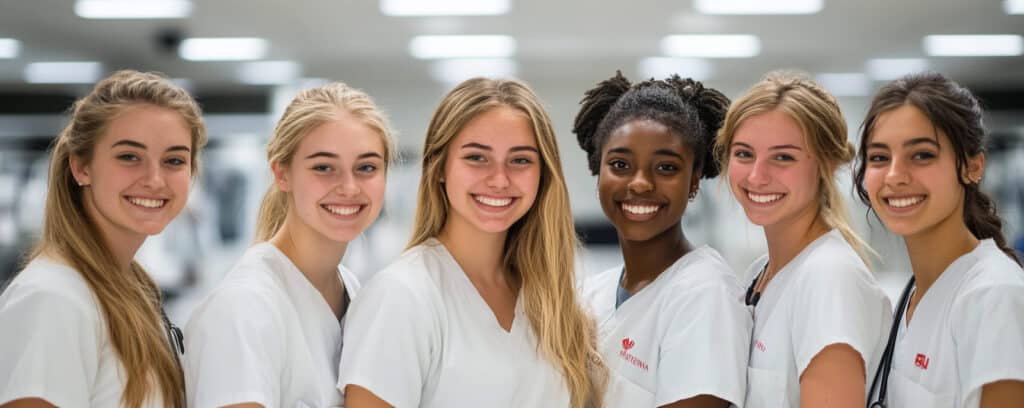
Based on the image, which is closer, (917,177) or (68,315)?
(68,315)

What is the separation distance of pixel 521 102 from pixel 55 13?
691cm

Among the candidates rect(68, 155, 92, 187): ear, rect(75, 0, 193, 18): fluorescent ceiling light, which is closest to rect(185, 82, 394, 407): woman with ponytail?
rect(68, 155, 92, 187): ear

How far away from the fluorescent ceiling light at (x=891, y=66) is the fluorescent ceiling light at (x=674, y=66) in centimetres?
174

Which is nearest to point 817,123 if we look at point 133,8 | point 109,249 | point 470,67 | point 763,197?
point 763,197

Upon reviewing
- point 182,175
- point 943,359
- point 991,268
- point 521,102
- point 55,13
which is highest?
point 55,13

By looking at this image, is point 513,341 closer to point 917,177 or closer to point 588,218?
point 917,177

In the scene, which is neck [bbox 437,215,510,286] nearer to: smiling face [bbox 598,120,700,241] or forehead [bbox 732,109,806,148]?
smiling face [bbox 598,120,700,241]

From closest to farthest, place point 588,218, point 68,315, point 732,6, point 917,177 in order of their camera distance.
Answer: point 68,315 < point 917,177 < point 732,6 < point 588,218

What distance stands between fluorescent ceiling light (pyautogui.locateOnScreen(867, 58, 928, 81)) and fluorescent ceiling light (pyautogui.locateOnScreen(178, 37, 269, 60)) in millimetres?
6304

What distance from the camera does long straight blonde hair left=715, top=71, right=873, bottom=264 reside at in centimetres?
224

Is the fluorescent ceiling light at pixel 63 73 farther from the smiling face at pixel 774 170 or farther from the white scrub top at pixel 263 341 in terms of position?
the smiling face at pixel 774 170

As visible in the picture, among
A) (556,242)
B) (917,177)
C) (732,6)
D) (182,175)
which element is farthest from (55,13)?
(917,177)

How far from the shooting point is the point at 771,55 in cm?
954

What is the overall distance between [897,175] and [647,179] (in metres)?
0.59
